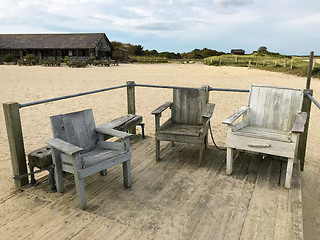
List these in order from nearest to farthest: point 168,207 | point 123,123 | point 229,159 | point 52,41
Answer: point 168,207, point 229,159, point 123,123, point 52,41

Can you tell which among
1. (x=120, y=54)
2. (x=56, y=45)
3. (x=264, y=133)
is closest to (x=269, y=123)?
(x=264, y=133)

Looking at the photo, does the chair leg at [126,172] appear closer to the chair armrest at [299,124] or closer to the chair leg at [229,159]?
the chair leg at [229,159]

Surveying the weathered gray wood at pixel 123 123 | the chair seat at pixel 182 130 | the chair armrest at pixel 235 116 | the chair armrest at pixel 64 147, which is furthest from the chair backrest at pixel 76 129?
the chair armrest at pixel 235 116

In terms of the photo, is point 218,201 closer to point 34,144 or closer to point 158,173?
point 158,173

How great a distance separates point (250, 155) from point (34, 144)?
3.88 metres

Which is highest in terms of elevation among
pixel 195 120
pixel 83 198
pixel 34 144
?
pixel 195 120

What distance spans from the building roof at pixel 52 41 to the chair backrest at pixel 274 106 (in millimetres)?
31307

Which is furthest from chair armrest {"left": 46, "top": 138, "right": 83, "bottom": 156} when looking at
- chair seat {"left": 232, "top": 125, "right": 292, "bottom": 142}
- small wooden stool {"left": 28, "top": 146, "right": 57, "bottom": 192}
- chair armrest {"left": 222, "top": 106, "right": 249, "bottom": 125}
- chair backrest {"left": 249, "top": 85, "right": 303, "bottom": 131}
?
chair backrest {"left": 249, "top": 85, "right": 303, "bottom": 131}

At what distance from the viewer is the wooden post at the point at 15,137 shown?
8.35 ft

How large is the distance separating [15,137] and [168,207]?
166 centimetres

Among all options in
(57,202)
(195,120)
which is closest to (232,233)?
(57,202)

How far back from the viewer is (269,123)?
11.1 ft

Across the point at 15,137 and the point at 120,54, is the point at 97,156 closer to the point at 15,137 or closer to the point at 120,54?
the point at 15,137

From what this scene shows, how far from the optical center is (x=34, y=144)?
16.4 ft
